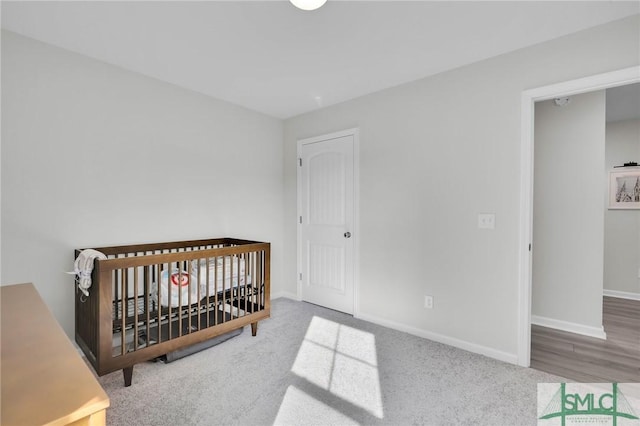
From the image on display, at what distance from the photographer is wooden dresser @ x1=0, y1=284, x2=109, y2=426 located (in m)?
0.62

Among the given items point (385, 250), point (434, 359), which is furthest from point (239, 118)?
point (434, 359)

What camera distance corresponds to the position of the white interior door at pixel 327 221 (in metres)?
3.34

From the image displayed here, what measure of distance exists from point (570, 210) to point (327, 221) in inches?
95.3

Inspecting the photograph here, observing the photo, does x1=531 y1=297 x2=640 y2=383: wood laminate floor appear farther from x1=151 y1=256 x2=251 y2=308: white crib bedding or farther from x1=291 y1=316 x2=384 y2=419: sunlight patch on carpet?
x1=151 y1=256 x2=251 y2=308: white crib bedding

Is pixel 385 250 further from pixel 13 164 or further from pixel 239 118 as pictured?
pixel 13 164

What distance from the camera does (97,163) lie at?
246cm

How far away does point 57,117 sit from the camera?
2.27 m

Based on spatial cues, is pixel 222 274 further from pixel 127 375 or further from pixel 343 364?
pixel 343 364

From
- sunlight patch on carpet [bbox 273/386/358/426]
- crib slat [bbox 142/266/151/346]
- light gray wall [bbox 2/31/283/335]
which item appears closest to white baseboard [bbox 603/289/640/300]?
sunlight patch on carpet [bbox 273/386/358/426]

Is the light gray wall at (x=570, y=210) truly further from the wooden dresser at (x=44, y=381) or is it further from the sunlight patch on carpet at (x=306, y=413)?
the wooden dresser at (x=44, y=381)

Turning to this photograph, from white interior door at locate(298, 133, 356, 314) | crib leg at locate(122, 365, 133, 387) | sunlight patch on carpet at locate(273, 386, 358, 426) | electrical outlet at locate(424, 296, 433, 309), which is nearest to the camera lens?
sunlight patch on carpet at locate(273, 386, 358, 426)

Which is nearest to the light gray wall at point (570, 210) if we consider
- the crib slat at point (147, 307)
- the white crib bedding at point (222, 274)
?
the white crib bedding at point (222, 274)

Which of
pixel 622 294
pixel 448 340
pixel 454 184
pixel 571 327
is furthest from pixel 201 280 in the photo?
pixel 622 294

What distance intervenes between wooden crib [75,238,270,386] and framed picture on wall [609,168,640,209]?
4627 mm
